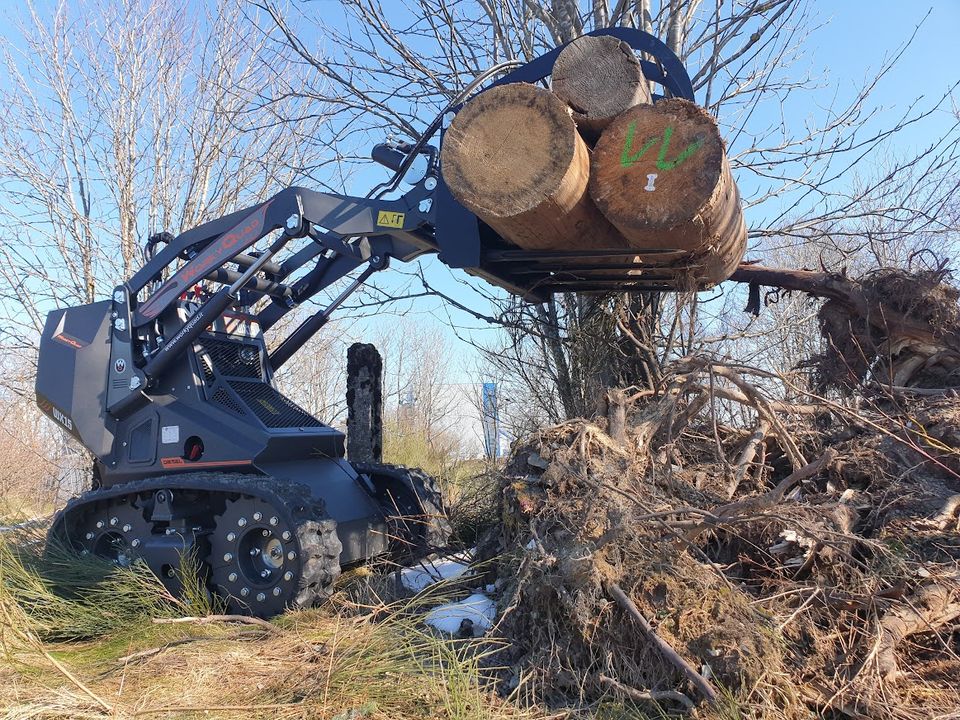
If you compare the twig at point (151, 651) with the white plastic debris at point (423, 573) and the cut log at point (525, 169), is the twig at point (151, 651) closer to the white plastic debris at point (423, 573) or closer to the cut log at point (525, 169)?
the white plastic debris at point (423, 573)

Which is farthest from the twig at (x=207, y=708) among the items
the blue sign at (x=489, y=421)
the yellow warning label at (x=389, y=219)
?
the blue sign at (x=489, y=421)

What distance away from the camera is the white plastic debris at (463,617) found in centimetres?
363

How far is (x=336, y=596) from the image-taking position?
457 cm

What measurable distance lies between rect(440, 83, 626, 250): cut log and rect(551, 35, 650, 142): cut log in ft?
0.82

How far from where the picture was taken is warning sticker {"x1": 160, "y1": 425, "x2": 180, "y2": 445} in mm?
5297

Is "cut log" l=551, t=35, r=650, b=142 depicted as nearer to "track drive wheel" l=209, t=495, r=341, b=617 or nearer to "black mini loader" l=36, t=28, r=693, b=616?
"black mini loader" l=36, t=28, r=693, b=616

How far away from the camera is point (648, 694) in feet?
8.99

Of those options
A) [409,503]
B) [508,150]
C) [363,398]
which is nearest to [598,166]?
[508,150]

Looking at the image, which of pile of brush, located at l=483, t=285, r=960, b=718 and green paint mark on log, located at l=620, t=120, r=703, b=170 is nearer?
pile of brush, located at l=483, t=285, r=960, b=718

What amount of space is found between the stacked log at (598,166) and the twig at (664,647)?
1.64 m

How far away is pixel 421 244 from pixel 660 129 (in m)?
1.86

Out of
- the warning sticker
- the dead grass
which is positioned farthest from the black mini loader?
the dead grass

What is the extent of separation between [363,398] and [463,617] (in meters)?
4.44

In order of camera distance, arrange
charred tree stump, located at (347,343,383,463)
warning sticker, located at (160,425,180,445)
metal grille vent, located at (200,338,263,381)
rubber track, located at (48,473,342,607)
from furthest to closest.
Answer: charred tree stump, located at (347,343,383,463) < metal grille vent, located at (200,338,263,381) < warning sticker, located at (160,425,180,445) < rubber track, located at (48,473,342,607)
